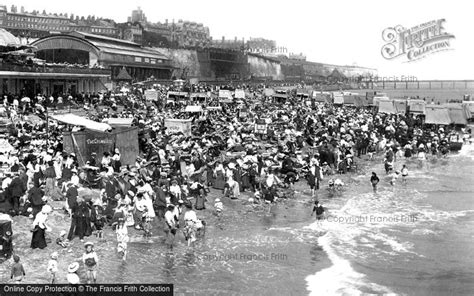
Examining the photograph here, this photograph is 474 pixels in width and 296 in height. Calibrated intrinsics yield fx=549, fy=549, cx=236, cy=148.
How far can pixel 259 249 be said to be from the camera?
49.9ft

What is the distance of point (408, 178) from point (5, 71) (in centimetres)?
2402

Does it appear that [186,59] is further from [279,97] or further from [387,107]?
[387,107]

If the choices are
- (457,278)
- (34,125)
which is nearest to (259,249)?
(457,278)

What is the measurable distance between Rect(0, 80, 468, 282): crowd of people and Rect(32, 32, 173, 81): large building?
1378cm

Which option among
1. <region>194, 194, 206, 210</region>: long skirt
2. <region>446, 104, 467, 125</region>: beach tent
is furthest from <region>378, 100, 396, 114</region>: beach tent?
<region>194, 194, 206, 210</region>: long skirt

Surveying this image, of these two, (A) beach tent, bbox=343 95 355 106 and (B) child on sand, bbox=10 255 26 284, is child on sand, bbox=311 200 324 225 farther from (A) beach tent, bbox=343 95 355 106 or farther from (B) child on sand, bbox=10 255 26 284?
(A) beach tent, bbox=343 95 355 106

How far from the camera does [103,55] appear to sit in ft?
176

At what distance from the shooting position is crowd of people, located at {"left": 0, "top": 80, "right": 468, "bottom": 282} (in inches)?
579

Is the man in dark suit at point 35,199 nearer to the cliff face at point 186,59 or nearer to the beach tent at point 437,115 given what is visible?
the beach tent at point 437,115

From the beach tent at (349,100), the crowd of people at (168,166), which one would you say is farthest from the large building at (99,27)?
the crowd of people at (168,166)

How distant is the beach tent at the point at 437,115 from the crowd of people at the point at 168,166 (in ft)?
18.8

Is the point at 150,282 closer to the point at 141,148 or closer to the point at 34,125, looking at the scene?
the point at 141,148

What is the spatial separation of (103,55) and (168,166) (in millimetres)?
36006

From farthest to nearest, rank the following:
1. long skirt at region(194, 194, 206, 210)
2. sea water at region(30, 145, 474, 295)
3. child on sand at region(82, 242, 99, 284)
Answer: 1. long skirt at region(194, 194, 206, 210)
2. sea water at region(30, 145, 474, 295)
3. child on sand at region(82, 242, 99, 284)
